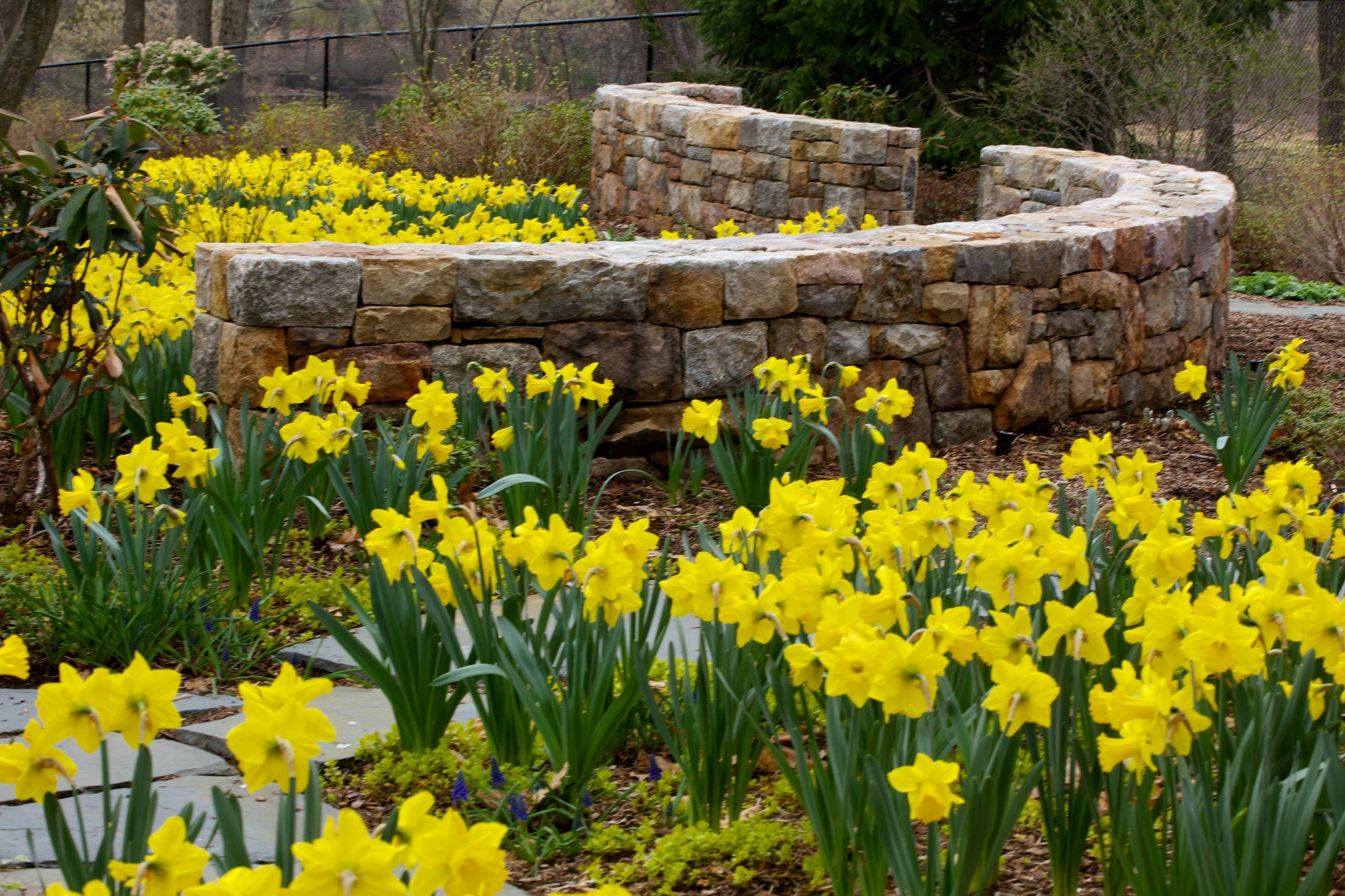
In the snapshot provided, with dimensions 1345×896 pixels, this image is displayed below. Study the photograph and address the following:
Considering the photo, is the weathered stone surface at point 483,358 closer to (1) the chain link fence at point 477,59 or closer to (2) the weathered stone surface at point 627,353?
(2) the weathered stone surface at point 627,353

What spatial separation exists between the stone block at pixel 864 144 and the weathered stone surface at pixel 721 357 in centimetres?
432

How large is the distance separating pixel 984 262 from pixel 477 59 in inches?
571

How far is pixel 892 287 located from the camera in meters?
4.49

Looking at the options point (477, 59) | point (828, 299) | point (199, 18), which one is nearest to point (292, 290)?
point (828, 299)

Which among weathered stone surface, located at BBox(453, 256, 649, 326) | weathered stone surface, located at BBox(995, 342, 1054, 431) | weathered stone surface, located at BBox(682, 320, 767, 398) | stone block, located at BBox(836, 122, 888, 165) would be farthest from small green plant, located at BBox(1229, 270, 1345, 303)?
weathered stone surface, located at BBox(453, 256, 649, 326)

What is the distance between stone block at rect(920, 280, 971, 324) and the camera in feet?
15.0

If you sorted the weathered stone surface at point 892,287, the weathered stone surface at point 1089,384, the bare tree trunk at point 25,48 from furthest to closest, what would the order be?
the bare tree trunk at point 25,48, the weathered stone surface at point 1089,384, the weathered stone surface at point 892,287

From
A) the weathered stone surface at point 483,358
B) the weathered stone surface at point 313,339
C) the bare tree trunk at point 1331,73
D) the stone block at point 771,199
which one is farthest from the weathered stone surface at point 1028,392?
the bare tree trunk at point 1331,73

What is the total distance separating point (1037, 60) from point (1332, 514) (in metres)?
10.2

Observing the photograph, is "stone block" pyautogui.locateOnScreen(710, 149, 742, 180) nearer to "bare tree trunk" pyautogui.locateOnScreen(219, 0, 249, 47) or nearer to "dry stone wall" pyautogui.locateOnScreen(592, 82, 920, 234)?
"dry stone wall" pyautogui.locateOnScreen(592, 82, 920, 234)

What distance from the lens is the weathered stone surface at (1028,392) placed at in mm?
4844

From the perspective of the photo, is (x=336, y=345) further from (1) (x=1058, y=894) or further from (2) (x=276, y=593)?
(1) (x=1058, y=894)

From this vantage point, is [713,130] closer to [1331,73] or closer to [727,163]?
[727,163]

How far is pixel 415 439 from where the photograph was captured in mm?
3117
